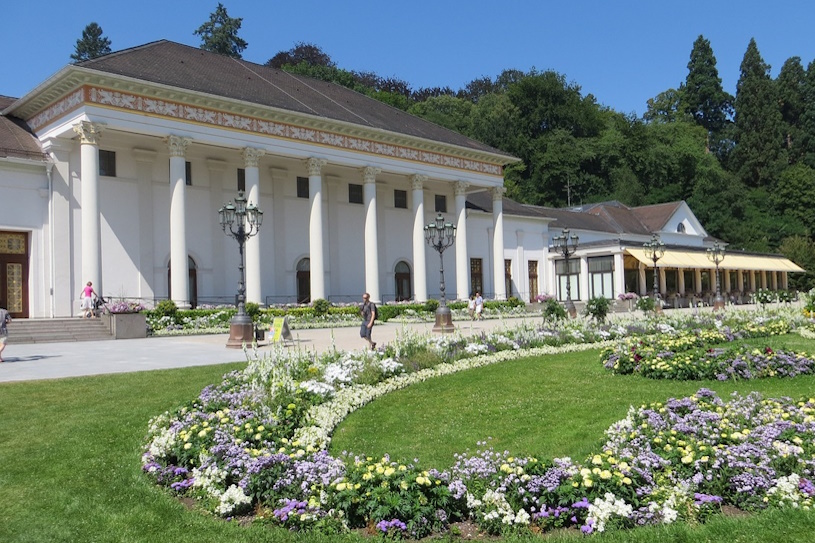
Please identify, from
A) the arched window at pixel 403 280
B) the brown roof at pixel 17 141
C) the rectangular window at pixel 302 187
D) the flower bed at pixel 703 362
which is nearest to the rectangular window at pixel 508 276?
the arched window at pixel 403 280

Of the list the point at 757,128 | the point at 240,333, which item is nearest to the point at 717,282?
the point at 240,333

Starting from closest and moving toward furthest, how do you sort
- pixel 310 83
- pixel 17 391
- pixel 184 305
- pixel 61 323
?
1. pixel 17 391
2. pixel 61 323
3. pixel 184 305
4. pixel 310 83

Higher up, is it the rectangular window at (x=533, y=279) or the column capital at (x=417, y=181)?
the column capital at (x=417, y=181)

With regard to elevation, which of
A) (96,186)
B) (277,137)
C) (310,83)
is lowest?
(96,186)

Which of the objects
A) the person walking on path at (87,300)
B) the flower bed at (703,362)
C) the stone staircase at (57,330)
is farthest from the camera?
the person walking on path at (87,300)

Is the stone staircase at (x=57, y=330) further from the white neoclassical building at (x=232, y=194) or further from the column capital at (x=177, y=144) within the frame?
the column capital at (x=177, y=144)

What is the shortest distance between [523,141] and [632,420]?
71366mm

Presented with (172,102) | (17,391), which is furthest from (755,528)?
(172,102)

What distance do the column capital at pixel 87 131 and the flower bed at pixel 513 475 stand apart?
74.9ft

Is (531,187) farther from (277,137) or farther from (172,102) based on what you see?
(172,102)

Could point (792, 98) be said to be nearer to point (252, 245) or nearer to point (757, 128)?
point (757, 128)

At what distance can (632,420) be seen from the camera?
7457 mm

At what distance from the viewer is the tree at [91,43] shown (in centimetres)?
8112

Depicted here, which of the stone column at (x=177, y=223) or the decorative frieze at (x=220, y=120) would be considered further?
the stone column at (x=177, y=223)
